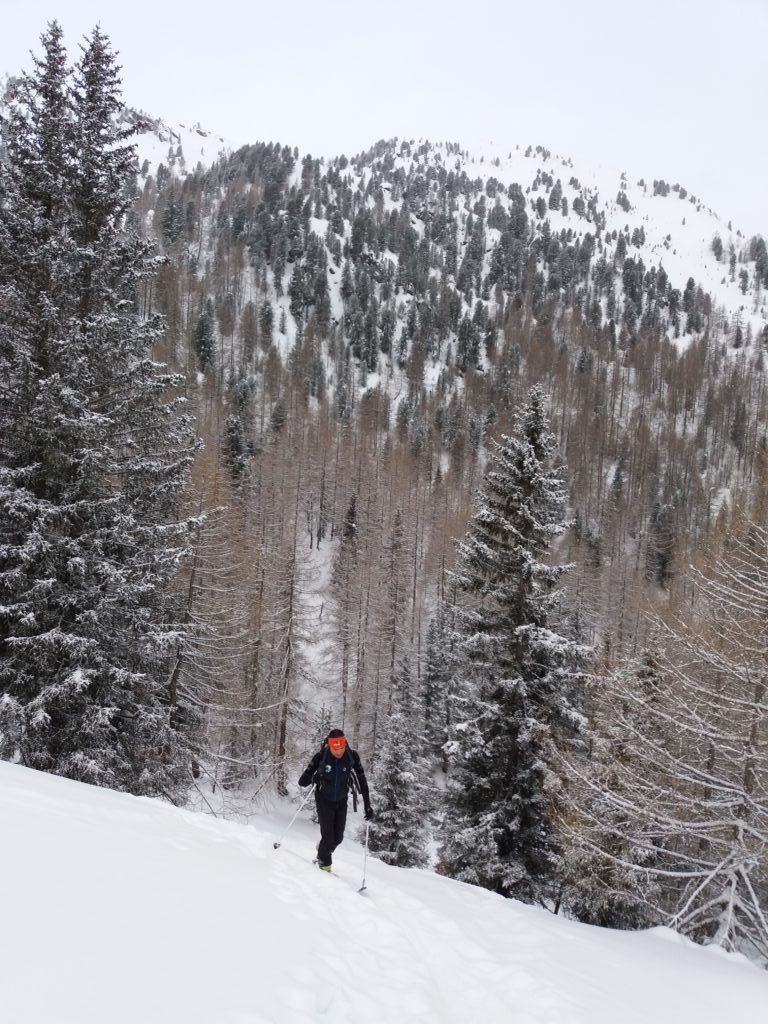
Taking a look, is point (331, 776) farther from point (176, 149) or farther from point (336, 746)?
point (176, 149)

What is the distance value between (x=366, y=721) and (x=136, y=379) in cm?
2728

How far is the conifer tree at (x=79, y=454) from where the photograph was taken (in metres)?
8.74

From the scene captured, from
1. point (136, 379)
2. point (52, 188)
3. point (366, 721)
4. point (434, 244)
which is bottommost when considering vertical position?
point (366, 721)

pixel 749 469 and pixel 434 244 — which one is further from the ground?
pixel 434 244

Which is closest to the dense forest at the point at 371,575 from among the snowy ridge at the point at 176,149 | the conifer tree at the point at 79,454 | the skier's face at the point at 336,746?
the conifer tree at the point at 79,454

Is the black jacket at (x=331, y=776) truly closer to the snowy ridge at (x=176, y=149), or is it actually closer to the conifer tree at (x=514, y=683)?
the conifer tree at (x=514, y=683)

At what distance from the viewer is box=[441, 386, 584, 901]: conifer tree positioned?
11836 millimetres

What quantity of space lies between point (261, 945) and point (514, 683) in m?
9.09

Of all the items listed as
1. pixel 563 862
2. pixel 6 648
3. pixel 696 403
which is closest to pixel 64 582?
pixel 6 648

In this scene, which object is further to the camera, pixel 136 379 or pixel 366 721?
pixel 366 721

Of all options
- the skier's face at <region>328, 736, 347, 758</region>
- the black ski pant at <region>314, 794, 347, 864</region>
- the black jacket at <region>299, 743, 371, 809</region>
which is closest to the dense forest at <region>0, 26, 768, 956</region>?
the black jacket at <region>299, 743, 371, 809</region>

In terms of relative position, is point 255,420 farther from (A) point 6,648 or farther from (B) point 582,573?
(A) point 6,648

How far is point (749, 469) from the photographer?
8981 centimetres

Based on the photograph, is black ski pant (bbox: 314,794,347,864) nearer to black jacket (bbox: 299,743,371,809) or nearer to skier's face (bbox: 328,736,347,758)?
black jacket (bbox: 299,743,371,809)
